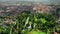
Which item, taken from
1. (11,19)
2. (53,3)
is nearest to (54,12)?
(53,3)

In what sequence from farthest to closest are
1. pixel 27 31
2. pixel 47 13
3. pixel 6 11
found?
pixel 6 11 < pixel 47 13 < pixel 27 31

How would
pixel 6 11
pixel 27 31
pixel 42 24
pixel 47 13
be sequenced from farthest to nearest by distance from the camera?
pixel 6 11
pixel 47 13
pixel 42 24
pixel 27 31

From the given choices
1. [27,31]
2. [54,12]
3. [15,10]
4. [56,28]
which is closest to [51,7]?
[54,12]

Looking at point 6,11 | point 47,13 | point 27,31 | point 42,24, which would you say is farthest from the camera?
point 6,11

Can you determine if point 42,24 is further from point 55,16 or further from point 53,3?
point 53,3

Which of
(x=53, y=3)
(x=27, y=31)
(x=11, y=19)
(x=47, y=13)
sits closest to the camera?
(x=27, y=31)

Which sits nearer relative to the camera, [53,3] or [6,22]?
[6,22]

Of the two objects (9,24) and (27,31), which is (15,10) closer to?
(9,24)

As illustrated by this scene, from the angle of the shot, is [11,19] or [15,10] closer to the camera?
[11,19]

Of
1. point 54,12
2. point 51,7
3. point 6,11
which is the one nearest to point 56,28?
point 54,12
